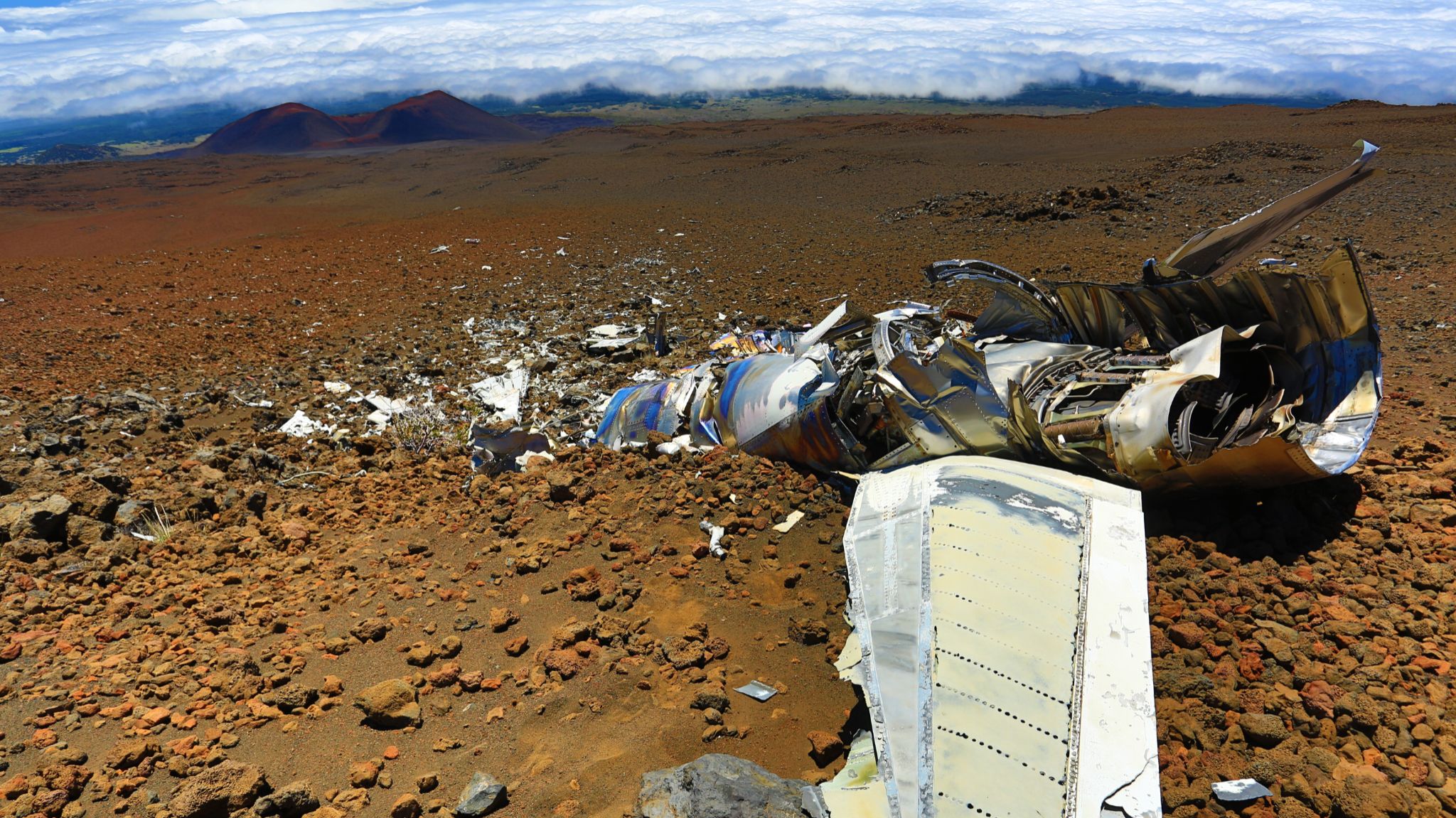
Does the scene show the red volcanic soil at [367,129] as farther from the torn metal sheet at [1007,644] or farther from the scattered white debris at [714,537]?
the torn metal sheet at [1007,644]

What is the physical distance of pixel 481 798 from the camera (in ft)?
8.71

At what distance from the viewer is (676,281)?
457 inches

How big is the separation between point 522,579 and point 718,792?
2.11 m

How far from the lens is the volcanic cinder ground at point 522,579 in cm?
279

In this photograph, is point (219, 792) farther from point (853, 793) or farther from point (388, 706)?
point (853, 793)

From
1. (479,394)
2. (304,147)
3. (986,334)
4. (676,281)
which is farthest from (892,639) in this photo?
(304,147)

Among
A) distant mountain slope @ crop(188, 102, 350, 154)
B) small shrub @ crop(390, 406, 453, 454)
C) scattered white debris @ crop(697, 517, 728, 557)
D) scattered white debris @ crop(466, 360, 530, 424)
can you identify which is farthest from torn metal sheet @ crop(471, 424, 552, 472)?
distant mountain slope @ crop(188, 102, 350, 154)

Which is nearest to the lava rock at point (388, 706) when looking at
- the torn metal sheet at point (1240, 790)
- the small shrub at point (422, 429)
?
the torn metal sheet at point (1240, 790)

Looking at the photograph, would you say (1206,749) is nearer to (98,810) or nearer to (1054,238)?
(98,810)

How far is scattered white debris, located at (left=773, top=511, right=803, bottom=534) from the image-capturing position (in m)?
4.41

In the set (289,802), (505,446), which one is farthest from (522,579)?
(505,446)

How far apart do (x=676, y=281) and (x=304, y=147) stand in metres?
56.7

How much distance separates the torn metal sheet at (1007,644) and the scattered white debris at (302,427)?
17.3ft

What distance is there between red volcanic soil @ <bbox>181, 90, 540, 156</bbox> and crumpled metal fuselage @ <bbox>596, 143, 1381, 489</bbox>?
180ft
